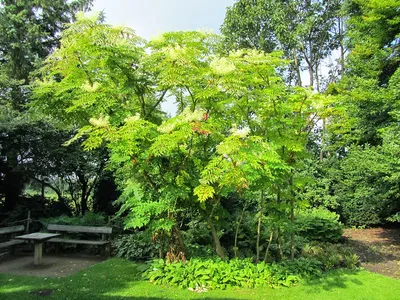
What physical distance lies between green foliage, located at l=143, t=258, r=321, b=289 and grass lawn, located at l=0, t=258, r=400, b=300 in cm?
18

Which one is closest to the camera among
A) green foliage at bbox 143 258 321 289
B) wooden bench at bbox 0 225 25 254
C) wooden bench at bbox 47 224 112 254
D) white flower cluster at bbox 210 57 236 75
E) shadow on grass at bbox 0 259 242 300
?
white flower cluster at bbox 210 57 236 75

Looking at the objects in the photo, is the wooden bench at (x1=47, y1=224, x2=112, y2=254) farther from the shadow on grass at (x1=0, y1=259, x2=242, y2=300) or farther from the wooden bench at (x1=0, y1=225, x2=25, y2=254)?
the shadow on grass at (x1=0, y1=259, x2=242, y2=300)

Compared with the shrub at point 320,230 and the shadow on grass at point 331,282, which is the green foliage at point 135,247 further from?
the shrub at point 320,230

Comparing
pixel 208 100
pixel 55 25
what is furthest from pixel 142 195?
pixel 55 25

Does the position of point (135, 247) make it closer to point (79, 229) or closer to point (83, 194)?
point (79, 229)

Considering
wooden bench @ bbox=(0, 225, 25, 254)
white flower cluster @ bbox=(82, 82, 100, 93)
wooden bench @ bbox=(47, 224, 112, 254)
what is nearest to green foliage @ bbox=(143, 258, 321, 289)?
wooden bench @ bbox=(47, 224, 112, 254)

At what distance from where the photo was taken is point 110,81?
5523 millimetres

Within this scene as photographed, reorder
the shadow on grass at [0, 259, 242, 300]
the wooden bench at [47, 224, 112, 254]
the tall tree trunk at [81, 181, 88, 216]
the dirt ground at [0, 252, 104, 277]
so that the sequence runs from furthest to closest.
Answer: the tall tree trunk at [81, 181, 88, 216] → the wooden bench at [47, 224, 112, 254] → the dirt ground at [0, 252, 104, 277] → the shadow on grass at [0, 259, 242, 300]

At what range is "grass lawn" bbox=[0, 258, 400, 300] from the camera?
472 cm

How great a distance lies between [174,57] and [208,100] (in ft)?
3.16

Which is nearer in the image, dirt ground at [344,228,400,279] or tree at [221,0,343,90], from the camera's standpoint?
dirt ground at [344,228,400,279]

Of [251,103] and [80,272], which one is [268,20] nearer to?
[251,103]

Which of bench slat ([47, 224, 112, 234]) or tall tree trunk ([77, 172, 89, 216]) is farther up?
tall tree trunk ([77, 172, 89, 216])

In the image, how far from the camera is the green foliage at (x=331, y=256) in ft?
21.7
